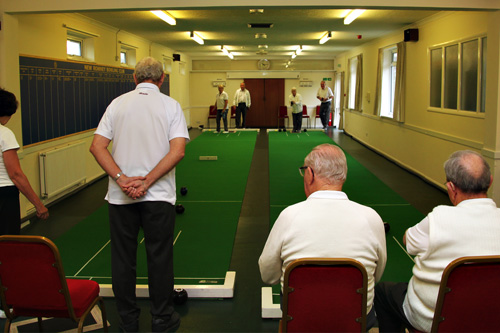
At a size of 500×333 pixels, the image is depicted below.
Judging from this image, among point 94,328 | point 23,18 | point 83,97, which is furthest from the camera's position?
point 83,97

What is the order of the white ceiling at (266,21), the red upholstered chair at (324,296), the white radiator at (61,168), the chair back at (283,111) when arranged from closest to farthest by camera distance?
the red upholstered chair at (324,296) → the white radiator at (61,168) → the white ceiling at (266,21) → the chair back at (283,111)

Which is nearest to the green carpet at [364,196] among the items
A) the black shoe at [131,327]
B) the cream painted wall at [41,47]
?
the black shoe at [131,327]

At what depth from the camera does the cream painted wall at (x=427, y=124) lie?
6.70 m

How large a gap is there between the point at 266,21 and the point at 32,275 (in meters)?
7.79

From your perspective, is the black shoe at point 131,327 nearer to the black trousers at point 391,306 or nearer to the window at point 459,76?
the black trousers at point 391,306

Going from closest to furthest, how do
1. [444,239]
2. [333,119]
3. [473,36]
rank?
1. [444,239]
2. [473,36]
3. [333,119]

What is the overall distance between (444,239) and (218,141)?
12.0 m

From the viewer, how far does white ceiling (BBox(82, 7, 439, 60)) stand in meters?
8.16

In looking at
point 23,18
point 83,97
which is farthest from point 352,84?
point 23,18

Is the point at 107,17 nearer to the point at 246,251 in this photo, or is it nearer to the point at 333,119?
the point at 246,251

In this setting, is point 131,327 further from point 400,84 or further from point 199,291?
point 400,84

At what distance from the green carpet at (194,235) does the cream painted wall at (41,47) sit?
1.09 meters

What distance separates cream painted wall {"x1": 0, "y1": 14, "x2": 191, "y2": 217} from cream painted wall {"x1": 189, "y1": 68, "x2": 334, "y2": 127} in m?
8.09

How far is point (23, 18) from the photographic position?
620 centimetres
